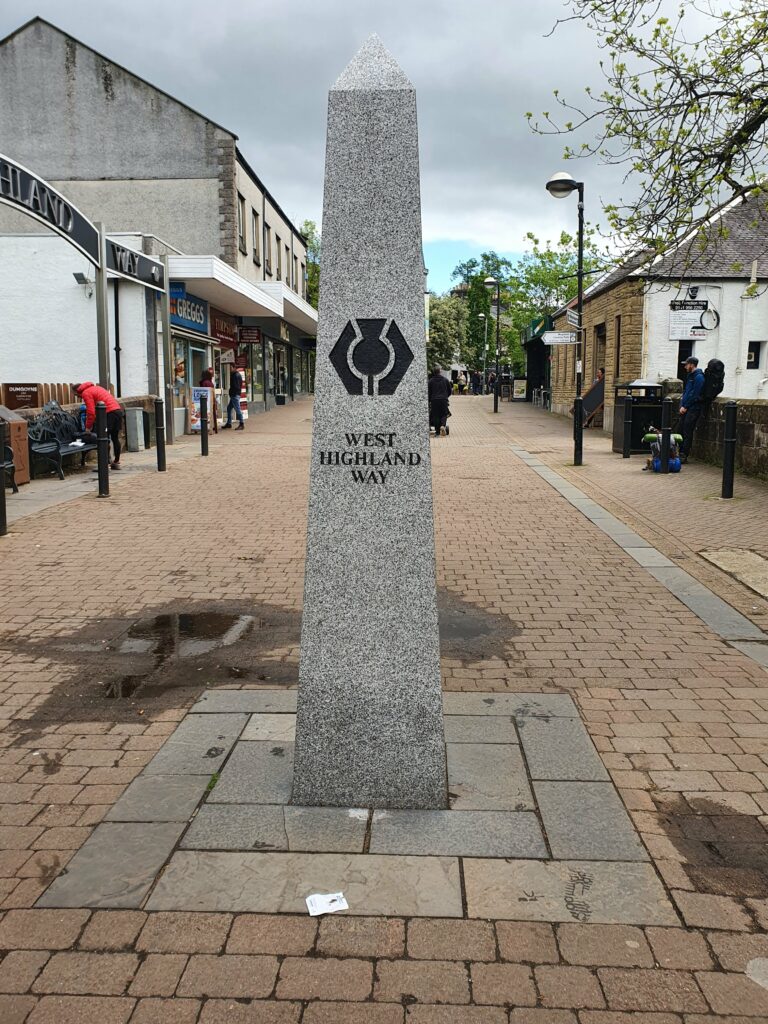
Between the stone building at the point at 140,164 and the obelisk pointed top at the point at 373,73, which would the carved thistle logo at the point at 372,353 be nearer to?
the obelisk pointed top at the point at 373,73

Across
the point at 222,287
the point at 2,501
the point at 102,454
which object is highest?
the point at 222,287

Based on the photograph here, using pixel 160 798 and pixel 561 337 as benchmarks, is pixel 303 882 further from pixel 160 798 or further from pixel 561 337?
pixel 561 337

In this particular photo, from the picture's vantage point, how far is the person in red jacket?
13.8 m

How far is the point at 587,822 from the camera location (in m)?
3.32

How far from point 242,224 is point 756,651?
2686 centimetres

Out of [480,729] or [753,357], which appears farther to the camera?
[753,357]

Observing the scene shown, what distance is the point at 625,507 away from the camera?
11.4 meters

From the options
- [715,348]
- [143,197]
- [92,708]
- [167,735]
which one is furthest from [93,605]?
[143,197]

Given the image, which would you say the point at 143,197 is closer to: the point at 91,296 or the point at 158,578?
the point at 91,296

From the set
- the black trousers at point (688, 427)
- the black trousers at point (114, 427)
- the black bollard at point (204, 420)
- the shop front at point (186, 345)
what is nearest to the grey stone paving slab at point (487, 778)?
the black trousers at point (114, 427)

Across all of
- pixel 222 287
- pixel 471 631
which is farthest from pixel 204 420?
pixel 471 631

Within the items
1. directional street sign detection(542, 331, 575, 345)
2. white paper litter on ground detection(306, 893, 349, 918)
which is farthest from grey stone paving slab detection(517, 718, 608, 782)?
directional street sign detection(542, 331, 575, 345)

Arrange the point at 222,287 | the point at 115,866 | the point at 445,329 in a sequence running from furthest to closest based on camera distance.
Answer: the point at 445,329 < the point at 222,287 < the point at 115,866

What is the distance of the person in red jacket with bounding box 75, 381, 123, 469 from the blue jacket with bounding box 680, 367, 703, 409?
9.67 metres
